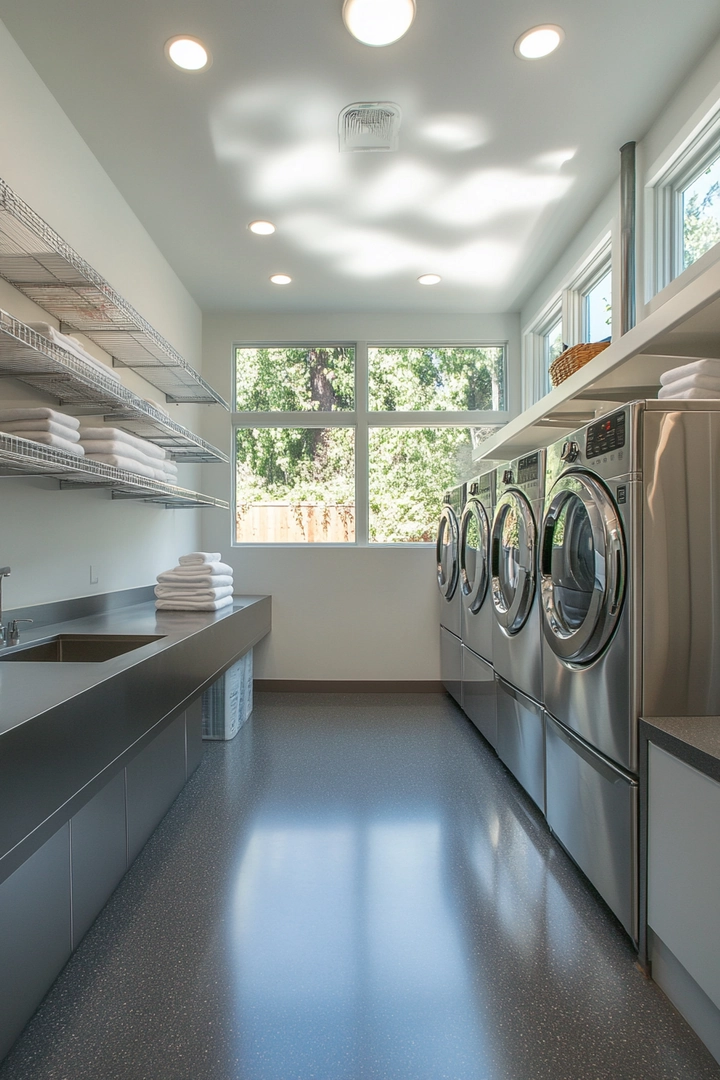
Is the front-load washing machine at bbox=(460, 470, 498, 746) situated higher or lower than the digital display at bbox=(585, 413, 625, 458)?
lower

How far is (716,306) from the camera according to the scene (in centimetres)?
176

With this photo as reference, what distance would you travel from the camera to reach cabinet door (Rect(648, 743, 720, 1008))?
132 centimetres

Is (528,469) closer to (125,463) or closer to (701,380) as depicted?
(701,380)

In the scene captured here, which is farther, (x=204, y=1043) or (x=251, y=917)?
(x=251, y=917)

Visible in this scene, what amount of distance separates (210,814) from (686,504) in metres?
2.11

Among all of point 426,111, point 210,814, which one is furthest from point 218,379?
point 210,814

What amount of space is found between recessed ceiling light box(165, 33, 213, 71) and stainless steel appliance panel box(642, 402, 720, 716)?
2.07m

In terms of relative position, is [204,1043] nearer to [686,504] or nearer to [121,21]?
[686,504]

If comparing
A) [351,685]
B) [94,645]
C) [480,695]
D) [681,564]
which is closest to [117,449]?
[94,645]

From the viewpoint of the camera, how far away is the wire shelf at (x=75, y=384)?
5.82 ft

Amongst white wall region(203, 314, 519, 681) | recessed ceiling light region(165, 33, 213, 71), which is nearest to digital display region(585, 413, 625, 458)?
recessed ceiling light region(165, 33, 213, 71)

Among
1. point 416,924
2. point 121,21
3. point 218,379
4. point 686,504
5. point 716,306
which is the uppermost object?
point 121,21

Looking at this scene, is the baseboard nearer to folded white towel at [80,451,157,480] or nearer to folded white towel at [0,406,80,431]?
folded white towel at [80,451,157,480]

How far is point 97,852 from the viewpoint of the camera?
1.84 m
